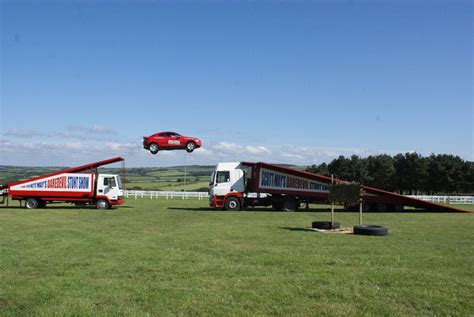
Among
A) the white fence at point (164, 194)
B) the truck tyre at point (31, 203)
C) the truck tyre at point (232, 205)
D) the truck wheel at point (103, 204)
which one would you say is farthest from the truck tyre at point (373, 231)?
the white fence at point (164, 194)

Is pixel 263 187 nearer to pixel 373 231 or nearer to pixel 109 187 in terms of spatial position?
pixel 109 187

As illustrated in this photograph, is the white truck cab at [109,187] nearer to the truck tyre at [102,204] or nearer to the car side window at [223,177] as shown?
the truck tyre at [102,204]

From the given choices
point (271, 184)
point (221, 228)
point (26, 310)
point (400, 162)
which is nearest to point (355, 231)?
point (221, 228)

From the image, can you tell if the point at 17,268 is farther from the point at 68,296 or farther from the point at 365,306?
the point at 365,306

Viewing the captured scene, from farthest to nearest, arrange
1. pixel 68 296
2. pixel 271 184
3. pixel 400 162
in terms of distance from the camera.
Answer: pixel 400 162, pixel 271 184, pixel 68 296

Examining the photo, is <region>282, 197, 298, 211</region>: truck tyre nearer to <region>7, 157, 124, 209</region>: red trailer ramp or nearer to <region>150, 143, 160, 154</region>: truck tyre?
<region>150, 143, 160, 154</region>: truck tyre

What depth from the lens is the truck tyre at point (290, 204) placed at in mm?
29781

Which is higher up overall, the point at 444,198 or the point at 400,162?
the point at 400,162

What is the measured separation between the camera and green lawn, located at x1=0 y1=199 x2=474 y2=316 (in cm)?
643


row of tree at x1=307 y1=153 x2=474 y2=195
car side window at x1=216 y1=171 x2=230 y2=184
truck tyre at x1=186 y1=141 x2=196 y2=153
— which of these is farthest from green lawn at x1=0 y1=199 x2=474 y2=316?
row of tree at x1=307 y1=153 x2=474 y2=195

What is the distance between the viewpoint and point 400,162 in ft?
281

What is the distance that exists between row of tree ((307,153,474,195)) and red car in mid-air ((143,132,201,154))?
5176 centimetres

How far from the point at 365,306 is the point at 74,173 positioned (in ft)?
90.2

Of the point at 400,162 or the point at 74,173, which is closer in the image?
the point at 74,173
